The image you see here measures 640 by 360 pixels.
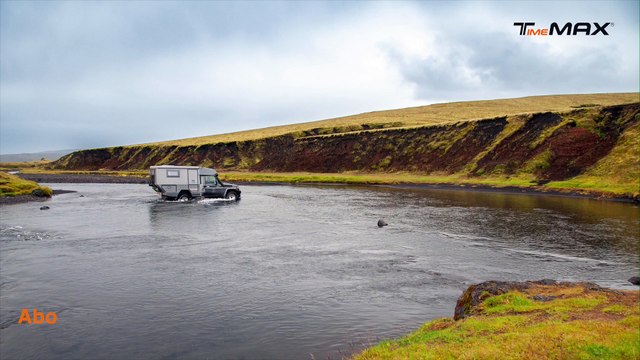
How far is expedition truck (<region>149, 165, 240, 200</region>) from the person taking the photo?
5100cm

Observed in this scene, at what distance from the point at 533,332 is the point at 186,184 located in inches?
1834

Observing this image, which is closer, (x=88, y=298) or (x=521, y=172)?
(x=88, y=298)

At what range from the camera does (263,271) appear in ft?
67.9

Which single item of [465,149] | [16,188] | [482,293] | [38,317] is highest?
[465,149]

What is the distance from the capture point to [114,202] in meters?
51.7

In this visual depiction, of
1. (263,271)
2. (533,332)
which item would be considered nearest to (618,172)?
(263,271)

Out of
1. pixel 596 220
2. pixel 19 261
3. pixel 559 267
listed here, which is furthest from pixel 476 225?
pixel 19 261

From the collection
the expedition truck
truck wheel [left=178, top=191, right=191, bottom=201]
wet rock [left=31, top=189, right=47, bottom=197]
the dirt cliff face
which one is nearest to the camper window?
the expedition truck

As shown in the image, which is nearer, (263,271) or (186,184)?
(263,271)

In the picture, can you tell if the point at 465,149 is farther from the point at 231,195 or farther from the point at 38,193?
the point at 38,193

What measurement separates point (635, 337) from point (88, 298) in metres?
16.6

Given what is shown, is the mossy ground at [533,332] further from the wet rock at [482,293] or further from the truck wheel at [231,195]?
the truck wheel at [231,195]

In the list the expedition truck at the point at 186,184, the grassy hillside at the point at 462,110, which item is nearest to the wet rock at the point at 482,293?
the expedition truck at the point at 186,184

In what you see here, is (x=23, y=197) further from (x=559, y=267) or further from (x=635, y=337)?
(x=635, y=337)
